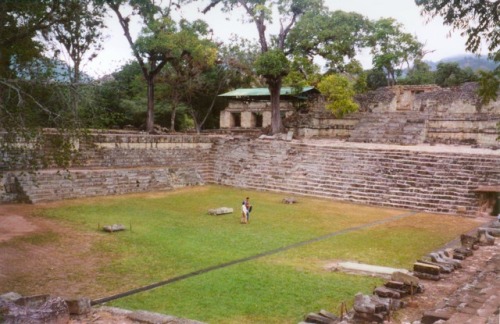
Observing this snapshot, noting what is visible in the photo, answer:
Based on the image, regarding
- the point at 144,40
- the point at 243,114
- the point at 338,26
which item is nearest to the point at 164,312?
the point at 144,40

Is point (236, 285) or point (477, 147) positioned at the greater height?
point (477, 147)

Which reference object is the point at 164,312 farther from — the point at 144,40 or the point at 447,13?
the point at 144,40

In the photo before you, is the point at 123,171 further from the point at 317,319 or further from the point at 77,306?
the point at 317,319

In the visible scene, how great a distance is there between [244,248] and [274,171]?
10865 millimetres

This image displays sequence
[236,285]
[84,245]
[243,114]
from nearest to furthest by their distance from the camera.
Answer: [236,285] → [84,245] → [243,114]

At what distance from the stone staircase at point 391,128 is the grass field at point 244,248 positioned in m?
10.5

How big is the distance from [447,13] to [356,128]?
2039 centimetres

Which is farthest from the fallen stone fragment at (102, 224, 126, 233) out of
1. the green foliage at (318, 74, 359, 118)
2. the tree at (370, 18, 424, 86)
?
the tree at (370, 18, 424, 86)

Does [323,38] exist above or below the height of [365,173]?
above

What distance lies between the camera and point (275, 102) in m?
27.2

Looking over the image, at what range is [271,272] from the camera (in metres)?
9.21

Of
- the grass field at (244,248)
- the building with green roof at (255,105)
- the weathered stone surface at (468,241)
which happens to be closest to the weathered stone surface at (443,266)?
the grass field at (244,248)

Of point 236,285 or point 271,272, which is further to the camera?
point 271,272

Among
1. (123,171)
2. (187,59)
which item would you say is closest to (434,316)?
(123,171)
